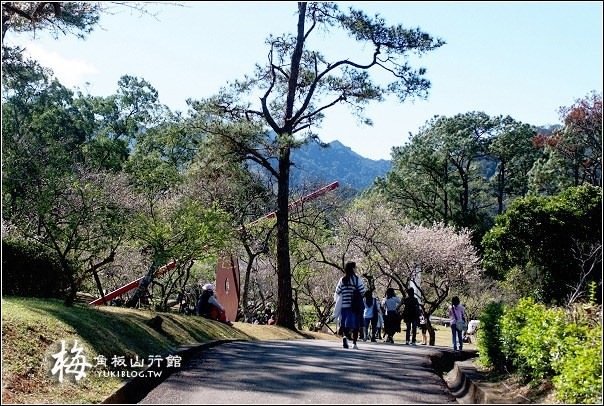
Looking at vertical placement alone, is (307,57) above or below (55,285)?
above

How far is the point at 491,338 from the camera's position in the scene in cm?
1102

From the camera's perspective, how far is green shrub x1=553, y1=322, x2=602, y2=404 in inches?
238

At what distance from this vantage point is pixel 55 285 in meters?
14.7

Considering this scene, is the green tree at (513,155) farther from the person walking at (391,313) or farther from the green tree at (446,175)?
the person walking at (391,313)

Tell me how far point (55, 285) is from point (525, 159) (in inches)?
1681

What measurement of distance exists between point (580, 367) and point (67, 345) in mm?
5899

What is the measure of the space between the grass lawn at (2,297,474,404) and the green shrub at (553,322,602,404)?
15.6 ft

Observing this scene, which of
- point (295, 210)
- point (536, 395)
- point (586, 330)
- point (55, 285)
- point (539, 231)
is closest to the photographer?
point (586, 330)

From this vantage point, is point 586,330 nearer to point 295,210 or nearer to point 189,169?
point 189,169

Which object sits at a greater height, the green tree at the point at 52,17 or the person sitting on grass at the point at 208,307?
the green tree at the point at 52,17

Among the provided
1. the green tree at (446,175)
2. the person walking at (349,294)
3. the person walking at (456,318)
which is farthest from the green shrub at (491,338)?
the green tree at (446,175)

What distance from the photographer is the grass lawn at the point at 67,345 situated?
7.07m

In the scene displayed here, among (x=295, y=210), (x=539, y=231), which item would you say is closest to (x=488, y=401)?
(x=539, y=231)

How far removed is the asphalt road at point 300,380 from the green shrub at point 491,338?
1.02 meters
